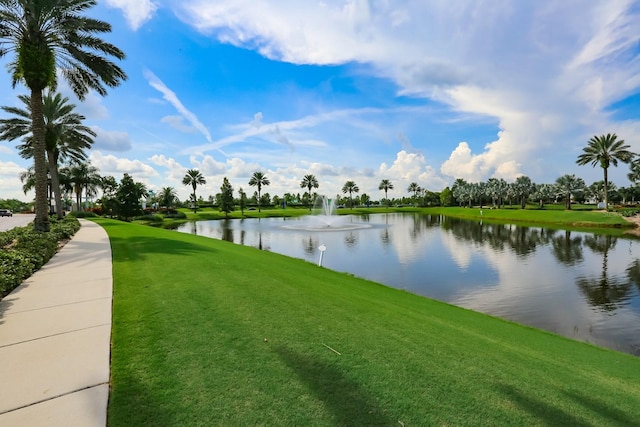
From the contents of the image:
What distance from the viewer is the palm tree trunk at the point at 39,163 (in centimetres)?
1689

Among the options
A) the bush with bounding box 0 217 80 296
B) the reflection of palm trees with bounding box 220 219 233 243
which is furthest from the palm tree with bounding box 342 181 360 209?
the bush with bounding box 0 217 80 296

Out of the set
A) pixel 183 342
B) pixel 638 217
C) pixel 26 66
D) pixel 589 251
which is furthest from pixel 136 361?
pixel 638 217

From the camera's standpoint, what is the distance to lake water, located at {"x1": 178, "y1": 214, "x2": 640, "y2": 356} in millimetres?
12359

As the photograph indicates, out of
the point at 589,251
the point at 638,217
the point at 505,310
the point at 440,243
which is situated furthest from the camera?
the point at 638,217

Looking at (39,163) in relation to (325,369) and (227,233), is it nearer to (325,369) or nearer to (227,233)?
(325,369)

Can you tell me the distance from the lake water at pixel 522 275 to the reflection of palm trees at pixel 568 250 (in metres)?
0.07

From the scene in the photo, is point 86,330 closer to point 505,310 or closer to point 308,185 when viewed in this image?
point 505,310

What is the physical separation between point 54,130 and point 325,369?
117 ft

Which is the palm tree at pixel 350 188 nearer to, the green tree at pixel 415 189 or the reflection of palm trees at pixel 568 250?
the green tree at pixel 415 189

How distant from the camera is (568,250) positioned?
93.2 feet

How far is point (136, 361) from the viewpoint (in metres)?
4.45

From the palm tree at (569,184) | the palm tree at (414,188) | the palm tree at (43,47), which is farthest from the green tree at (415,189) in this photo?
the palm tree at (43,47)

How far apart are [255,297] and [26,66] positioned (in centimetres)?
1797

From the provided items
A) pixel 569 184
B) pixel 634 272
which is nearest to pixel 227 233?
pixel 634 272
